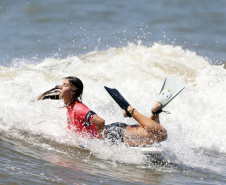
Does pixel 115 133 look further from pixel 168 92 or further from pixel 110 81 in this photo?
pixel 110 81

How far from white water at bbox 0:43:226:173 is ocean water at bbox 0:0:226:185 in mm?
20

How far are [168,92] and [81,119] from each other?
3.62 feet

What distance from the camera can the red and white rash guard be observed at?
17.2 feet

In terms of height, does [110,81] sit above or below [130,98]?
above

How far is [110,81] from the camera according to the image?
32.8ft

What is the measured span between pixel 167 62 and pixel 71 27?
7.27 meters

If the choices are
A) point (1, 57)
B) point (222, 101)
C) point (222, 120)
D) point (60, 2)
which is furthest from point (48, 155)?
point (60, 2)

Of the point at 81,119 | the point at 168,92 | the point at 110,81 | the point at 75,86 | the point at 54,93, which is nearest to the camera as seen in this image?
the point at 168,92

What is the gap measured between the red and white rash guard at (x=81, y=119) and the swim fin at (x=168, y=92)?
0.83 meters

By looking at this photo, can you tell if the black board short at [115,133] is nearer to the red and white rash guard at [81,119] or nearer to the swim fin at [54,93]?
the red and white rash guard at [81,119]

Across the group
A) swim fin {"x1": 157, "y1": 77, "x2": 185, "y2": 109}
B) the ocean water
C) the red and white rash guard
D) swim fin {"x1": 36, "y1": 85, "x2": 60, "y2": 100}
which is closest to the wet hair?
the red and white rash guard

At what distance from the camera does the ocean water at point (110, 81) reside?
4.99m

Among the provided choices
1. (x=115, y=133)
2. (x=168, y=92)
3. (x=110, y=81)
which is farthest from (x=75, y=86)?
(x=110, y=81)

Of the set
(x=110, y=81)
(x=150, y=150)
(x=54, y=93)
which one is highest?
(x=110, y=81)
